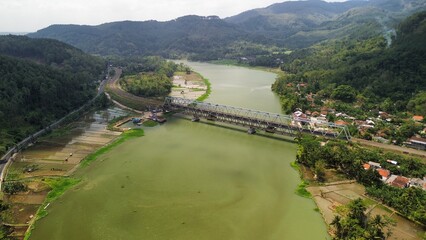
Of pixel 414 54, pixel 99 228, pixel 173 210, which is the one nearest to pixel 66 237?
pixel 99 228

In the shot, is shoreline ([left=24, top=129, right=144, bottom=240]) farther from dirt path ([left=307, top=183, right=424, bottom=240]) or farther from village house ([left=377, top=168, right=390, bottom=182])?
village house ([left=377, top=168, right=390, bottom=182])

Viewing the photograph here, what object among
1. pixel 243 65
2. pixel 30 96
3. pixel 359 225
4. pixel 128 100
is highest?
pixel 243 65

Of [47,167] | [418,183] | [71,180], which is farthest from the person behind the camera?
[47,167]

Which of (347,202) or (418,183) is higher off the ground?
(418,183)

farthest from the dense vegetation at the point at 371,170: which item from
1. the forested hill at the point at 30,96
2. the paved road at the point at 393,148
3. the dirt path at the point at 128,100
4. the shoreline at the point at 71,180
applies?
the forested hill at the point at 30,96

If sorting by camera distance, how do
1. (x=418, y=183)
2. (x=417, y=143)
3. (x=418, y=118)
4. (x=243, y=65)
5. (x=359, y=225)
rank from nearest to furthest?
(x=359, y=225) → (x=418, y=183) → (x=417, y=143) → (x=418, y=118) → (x=243, y=65)

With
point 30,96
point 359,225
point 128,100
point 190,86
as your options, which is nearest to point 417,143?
point 359,225

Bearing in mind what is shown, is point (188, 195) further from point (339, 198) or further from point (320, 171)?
point (339, 198)
